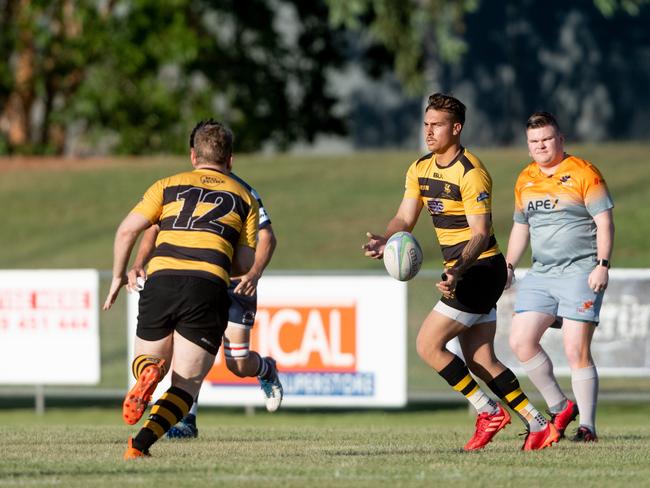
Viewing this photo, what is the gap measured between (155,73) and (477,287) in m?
28.2

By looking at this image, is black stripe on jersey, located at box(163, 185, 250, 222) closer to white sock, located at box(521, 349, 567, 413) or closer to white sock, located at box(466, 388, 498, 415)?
white sock, located at box(466, 388, 498, 415)

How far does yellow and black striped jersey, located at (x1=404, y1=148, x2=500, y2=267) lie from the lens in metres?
8.45

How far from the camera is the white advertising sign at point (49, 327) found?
1486cm

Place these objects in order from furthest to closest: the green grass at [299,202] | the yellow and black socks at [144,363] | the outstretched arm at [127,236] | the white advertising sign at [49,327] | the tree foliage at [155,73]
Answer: the tree foliage at [155,73]
the green grass at [299,202]
the white advertising sign at [49,327]
the outstretched arm at [127,236]
the yellow and black socks at [144,363]

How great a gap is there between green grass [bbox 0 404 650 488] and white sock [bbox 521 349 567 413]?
38 centimetres

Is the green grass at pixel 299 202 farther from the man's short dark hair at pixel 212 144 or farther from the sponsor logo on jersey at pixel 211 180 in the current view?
the sponsor logo on jersey at pixel 211 180

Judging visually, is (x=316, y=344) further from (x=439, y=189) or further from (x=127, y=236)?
(x=127, y=236)

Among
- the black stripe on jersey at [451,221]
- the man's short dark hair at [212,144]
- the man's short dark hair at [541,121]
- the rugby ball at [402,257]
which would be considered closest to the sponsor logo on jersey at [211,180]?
the man's short dark hair at [212,144]

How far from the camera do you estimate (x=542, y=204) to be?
9305mm

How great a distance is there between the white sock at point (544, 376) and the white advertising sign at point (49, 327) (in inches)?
256

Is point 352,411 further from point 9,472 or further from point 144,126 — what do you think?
point 144,126

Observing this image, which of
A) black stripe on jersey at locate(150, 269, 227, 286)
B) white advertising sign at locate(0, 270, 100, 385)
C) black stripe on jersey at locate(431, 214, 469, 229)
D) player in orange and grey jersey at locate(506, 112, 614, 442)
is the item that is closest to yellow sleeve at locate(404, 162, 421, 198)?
black stripe on jersey at locate(431, 214, 469, 229)

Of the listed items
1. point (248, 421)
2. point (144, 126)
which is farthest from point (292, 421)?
point (144, 126)

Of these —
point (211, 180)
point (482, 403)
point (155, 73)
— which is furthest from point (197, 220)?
point (155, 73)
